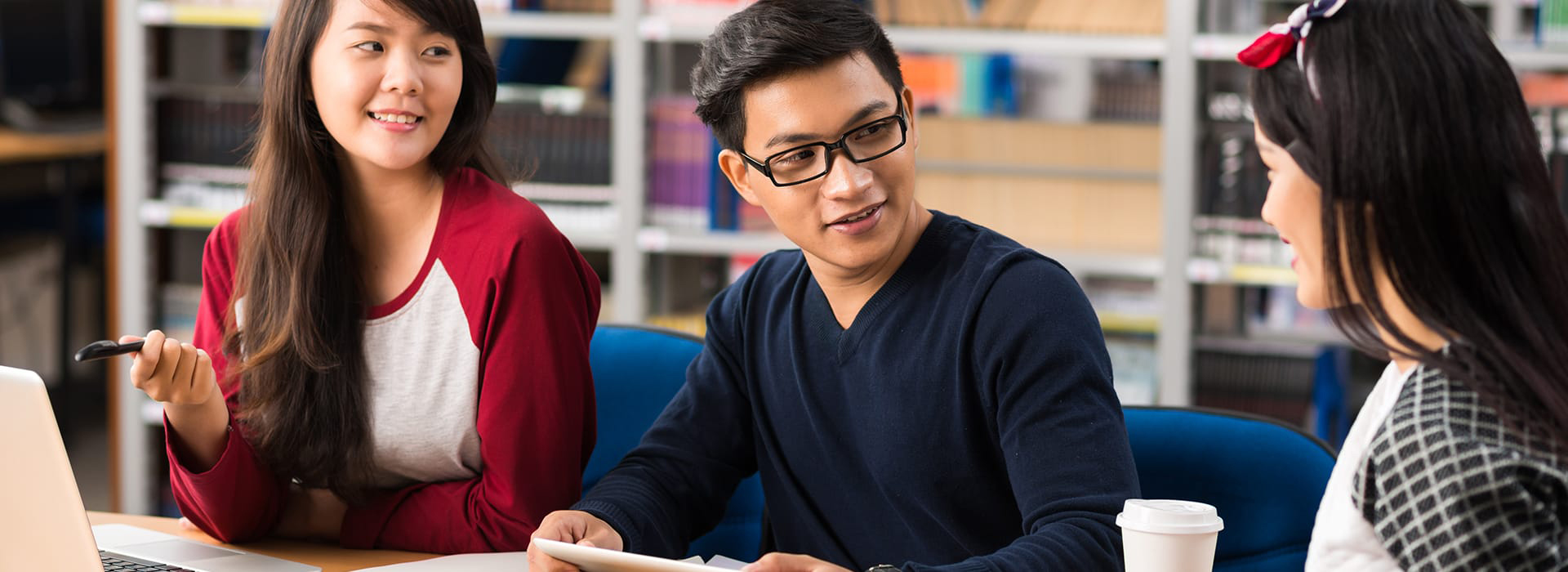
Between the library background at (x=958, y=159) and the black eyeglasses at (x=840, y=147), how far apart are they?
1.66 metres

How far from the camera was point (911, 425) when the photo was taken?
1.30 meters

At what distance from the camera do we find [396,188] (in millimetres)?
1555

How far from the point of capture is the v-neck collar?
1.33m

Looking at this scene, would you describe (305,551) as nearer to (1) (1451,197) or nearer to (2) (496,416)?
(2) (496,416)

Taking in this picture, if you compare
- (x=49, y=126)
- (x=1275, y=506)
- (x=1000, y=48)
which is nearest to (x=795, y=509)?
(x=1275, y=506)

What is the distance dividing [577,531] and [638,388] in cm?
42

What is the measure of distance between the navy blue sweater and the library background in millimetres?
1583

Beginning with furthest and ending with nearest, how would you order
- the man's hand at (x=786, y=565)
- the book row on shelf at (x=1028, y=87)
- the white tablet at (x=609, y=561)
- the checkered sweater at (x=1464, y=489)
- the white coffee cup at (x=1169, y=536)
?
the book row on shelf at (x=1028, y=87) < the man's hand at (x=786, y=565) < the white tablet at (x=609, y=561) < the white coffee cup at (x=1169, y=536) < the checkered sweater at (x=1464, y=489)

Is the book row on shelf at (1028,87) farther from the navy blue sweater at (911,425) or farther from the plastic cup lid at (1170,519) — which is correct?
the plastic cup lid at (1170,519)

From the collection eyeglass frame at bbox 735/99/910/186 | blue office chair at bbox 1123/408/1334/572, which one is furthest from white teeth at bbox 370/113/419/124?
blue office chair at bbox 1123/408/1334/572

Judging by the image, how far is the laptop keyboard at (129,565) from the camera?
126cm

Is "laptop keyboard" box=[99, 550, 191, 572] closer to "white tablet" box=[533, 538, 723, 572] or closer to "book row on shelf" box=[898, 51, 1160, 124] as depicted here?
"white tablet" box=[533, 538, 723, 572]

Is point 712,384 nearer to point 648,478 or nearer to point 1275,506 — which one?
point 648,478

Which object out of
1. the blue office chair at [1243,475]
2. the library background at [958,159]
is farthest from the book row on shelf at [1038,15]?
the blue office chair at [1243,475]
